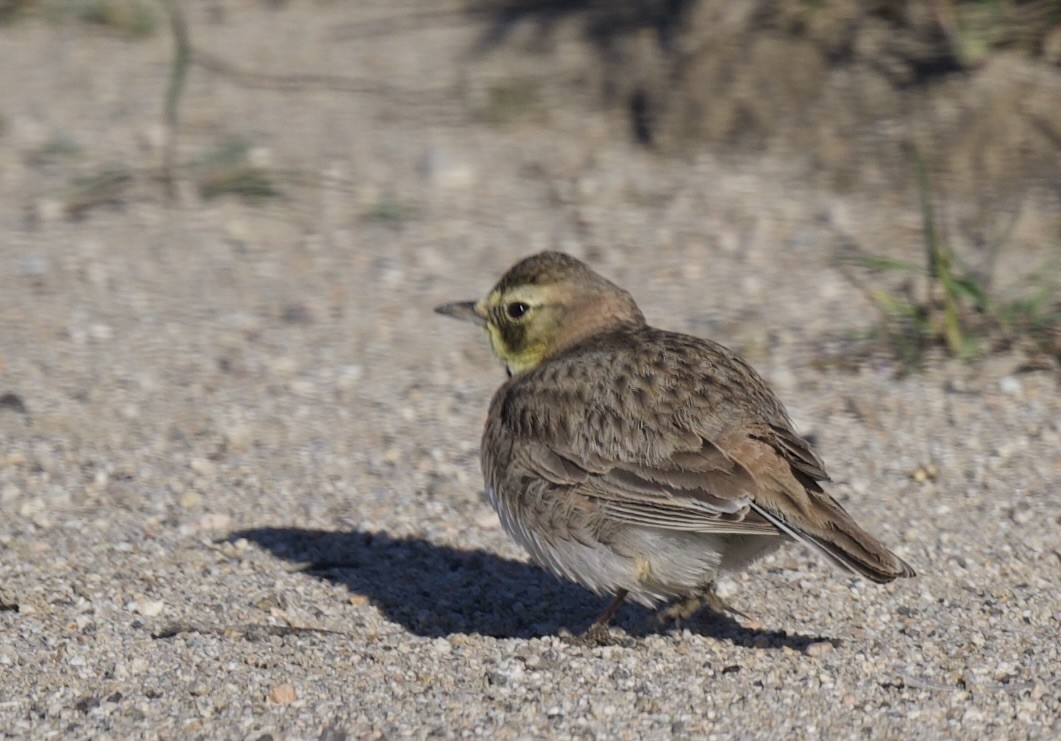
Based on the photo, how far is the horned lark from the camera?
157 inches

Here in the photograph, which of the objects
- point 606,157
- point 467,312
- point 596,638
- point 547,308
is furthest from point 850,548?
point 606,157

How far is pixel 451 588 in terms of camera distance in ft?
16.2

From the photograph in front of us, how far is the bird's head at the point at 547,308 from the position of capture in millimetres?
4891

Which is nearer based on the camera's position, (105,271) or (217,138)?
(105,271)

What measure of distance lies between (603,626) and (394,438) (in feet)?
5.68

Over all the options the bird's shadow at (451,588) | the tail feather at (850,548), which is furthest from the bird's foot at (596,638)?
the tail feather at (850,548)

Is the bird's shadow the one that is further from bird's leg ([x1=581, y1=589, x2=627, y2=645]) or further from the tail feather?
the tail feather

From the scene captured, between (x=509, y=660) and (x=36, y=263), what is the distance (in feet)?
13.6

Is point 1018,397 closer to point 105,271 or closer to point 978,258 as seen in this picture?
point 978,258

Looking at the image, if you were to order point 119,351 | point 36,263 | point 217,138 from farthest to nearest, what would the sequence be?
point 217,138
point 36,263
point 119,351

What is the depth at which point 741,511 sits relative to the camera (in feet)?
13.0

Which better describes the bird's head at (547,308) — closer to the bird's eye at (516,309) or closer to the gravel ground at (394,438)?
the bird's eye at (516,309)

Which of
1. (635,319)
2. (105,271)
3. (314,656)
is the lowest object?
(105,271)

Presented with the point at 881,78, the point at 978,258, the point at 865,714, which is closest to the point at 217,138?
the point at 881,78
